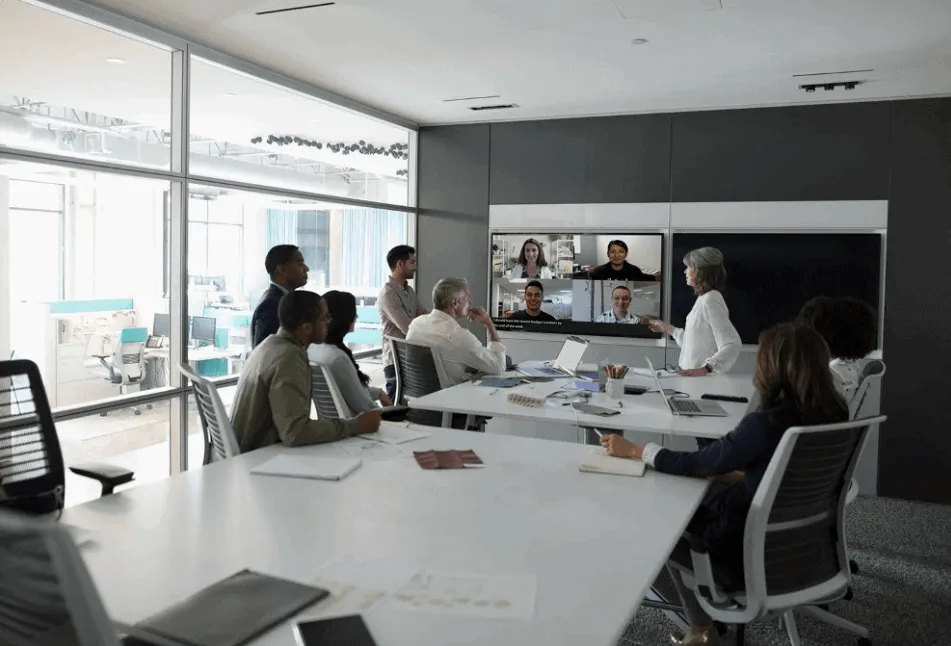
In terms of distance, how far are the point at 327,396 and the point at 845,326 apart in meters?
2.48

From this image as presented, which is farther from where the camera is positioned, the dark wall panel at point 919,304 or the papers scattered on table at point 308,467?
the dark wall panel at point 919,304

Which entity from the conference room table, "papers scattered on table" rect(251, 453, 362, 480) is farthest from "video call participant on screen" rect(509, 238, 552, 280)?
"papers scattered on table" rect(251, 453, 362, 480)

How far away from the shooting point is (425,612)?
5.33ft

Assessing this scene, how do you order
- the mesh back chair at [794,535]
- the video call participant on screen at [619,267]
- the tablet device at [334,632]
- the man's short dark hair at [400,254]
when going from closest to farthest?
the tablet device at [334,632] → the mesh back chair at [794,535] → the man's short dark hair at [400,254] → the video call participant on screen at [619,267]

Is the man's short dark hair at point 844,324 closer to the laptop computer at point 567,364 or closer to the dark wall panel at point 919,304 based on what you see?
the laptop computer at point 567,364

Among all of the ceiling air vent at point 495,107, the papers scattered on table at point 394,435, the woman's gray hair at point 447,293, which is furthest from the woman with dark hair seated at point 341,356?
the ceiling air vent at point 495,107

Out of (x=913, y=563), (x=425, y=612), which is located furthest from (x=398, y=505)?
(x=913, y=563)

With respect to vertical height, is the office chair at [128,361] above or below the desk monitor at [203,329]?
below

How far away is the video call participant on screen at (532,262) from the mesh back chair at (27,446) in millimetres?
4726

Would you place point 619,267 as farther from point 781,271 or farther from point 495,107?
point 495,107

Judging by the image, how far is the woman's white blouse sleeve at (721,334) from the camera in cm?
493

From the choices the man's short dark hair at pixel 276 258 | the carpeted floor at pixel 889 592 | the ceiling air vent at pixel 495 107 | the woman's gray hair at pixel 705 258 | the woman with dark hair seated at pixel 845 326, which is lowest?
the carpeted floor at pixel 889 592

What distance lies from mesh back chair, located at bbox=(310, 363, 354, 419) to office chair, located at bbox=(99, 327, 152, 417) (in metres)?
1.37

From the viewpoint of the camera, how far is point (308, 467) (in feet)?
8.76
